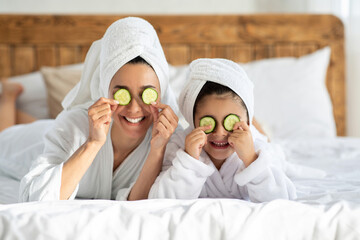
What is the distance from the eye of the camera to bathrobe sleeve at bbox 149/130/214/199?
4.63 ft

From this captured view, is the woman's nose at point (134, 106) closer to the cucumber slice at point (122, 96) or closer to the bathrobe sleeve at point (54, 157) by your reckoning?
the cucumber slice at point (122, 96)

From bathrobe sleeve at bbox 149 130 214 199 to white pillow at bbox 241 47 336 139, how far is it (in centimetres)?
140

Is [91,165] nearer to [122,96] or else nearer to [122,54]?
[122,96]

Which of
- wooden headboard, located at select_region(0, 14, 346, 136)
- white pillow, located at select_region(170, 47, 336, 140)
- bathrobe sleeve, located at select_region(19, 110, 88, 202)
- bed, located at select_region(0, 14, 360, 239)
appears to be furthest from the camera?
wooden headboard, located at select_region(0, 14, 346, 136)

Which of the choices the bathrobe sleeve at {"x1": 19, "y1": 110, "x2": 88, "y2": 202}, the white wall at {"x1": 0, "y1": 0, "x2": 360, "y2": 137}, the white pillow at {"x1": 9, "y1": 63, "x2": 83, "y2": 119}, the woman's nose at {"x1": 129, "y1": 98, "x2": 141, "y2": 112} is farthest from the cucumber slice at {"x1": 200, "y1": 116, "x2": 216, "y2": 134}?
the white wall at {"x1": 0, "y1": 0, "x2": 360, "y2": 137}

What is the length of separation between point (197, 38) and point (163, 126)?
1910 millimetres

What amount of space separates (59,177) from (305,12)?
Result: 108 inches

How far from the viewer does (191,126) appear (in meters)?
1.59

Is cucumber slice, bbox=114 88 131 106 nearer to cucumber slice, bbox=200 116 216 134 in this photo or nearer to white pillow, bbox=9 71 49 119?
cucumber slice, bbox=200 116 216 134

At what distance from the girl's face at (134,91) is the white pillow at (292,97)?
1373 millimetres

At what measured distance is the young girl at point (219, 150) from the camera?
55.0 inches

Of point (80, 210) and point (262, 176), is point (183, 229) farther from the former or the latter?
point (262, 176)

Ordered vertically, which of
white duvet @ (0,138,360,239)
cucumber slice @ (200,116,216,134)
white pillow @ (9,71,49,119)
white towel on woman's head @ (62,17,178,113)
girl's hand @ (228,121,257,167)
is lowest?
white pillow @ (9,71,49,119)

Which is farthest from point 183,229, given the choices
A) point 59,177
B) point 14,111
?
point 14,111
